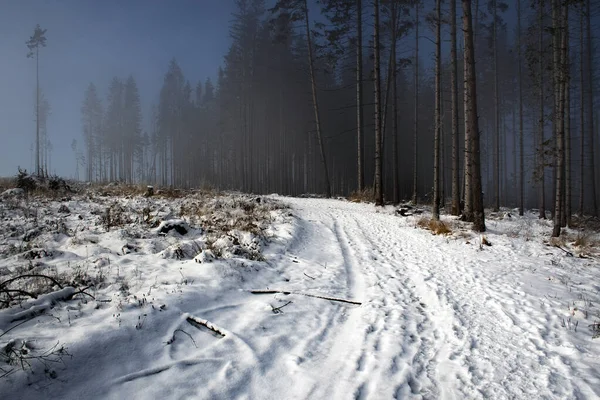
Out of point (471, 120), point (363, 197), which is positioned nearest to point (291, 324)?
point (471, 120)

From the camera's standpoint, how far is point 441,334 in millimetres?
3236

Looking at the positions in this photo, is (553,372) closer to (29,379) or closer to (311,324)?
(311,324)

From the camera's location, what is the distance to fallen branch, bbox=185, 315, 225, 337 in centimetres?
291

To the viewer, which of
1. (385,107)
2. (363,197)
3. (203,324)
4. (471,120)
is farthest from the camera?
(385,107)

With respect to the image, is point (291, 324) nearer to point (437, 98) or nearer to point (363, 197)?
point (437, 98)

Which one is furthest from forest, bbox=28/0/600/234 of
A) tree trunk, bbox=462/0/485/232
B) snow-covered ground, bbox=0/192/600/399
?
snow-covered ground, bbox=0/192/600/399

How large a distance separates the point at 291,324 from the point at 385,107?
18.7m

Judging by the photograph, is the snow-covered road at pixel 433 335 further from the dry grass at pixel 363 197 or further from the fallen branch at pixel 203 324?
the dry grass at pixel 363 197

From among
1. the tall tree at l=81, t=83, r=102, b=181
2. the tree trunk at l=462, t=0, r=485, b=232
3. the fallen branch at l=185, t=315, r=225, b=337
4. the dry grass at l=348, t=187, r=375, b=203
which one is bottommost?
the fallen branch at l=185, t=315, r=225, b=337

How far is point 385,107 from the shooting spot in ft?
62.7

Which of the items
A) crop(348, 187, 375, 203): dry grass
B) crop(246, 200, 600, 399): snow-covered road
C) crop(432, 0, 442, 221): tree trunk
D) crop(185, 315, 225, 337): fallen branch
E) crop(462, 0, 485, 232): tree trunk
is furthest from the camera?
crop(348, 187, 375, 203): dry grass

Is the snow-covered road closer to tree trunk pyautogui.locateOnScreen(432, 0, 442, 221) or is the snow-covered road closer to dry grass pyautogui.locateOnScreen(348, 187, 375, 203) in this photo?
tree trunk pyautogui.locateOnScreen(432, 0, 442, 221)

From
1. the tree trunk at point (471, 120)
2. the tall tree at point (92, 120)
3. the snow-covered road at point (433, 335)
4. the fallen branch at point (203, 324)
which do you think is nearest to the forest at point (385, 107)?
the tree trunk at point (471, 120)

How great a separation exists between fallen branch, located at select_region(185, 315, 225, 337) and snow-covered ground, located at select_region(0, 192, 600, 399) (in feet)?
0.05
